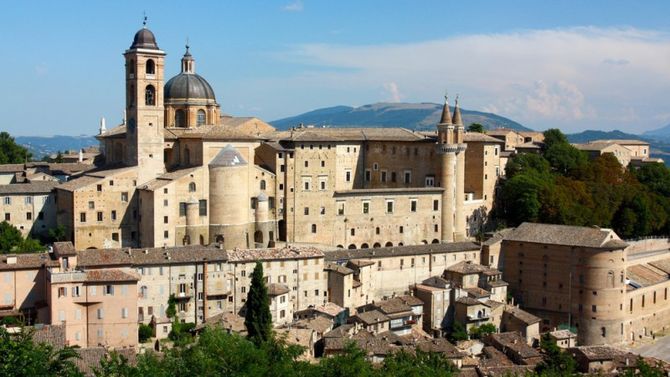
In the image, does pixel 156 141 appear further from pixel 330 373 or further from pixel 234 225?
pixel 330 373

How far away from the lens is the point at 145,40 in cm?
4656

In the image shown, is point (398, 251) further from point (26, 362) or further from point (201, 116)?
point (26, 362)

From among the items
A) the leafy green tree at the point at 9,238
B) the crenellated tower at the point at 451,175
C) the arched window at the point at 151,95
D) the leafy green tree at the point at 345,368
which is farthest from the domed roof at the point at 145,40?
the leafy green tree at the point at 345,368

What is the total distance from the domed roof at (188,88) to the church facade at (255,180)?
90mm

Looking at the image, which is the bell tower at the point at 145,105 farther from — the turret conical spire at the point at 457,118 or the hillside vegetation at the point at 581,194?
the hillside vegetation at the point at 581,194

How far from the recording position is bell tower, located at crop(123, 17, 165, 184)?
152ft

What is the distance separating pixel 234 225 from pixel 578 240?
60.9ft

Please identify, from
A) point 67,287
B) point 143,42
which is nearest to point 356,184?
point 143,42

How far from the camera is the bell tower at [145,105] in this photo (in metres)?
46.2

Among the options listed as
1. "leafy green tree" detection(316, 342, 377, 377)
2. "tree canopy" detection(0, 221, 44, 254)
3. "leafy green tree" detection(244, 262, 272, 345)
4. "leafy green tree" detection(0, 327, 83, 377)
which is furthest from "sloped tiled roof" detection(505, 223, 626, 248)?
"leafy green tree" detection(0, 327, 83, 377)

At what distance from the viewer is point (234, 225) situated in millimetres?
45781

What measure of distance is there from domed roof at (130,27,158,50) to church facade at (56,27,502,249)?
0.22 ft

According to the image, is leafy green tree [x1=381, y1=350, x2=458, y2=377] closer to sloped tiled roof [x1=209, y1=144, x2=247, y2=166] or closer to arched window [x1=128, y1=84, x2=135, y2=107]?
sloped tiled roof [x1=209, y1=144, x2=247, y2=166]

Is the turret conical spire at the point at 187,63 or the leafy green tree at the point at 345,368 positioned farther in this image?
the turret conical spire at the point at 187,63
